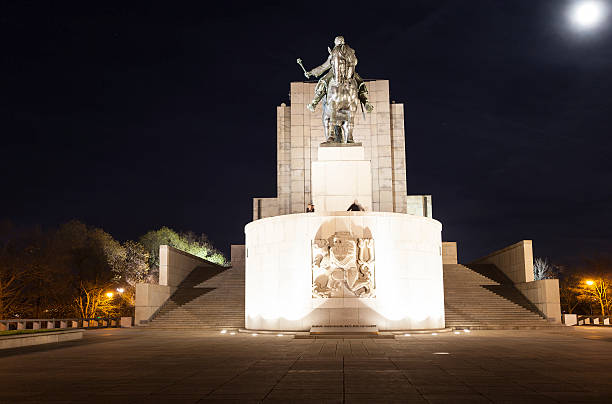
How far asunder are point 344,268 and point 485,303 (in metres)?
13.2

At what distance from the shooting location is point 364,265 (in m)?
21.2

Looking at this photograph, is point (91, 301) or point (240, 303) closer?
point (240, 303)

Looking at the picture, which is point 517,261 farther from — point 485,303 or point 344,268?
point 344,268

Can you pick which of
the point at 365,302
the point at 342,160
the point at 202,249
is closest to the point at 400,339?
the point at 365,302

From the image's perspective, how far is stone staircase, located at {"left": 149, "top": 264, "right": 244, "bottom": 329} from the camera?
28969mm

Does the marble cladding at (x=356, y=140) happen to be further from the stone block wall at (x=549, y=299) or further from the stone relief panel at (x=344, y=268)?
the stone relief panel at (x=344, y=268)

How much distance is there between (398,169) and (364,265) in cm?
3362

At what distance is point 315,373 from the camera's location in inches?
420

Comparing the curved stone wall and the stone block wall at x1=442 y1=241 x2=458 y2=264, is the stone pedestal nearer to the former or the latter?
the curved stone wall

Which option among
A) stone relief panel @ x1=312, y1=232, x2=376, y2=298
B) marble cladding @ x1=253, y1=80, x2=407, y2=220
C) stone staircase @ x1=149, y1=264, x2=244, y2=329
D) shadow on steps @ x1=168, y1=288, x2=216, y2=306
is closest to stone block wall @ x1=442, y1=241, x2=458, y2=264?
marble cladding @ x1=253, y1=80, x2=407, y2=220

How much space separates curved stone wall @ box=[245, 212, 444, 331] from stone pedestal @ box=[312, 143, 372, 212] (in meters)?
4.15

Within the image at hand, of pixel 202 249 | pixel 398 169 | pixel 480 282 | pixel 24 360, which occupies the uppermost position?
pixel 398 169

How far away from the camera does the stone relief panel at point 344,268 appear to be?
2119 centimetres

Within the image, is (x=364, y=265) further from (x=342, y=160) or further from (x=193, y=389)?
(x=193, y=389)
